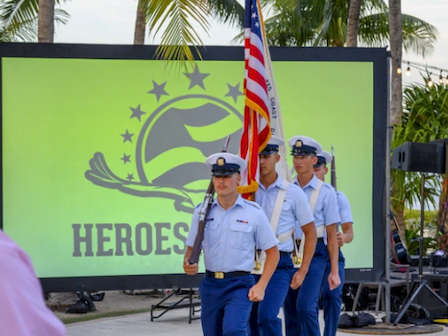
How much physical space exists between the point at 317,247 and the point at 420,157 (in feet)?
13.7

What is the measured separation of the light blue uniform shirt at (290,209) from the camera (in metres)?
6.49

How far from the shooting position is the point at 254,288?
556 centimetres

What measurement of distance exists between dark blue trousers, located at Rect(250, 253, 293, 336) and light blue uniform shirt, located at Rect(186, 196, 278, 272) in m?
0.60

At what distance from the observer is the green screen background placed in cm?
941

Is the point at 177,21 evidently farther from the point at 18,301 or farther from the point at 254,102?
the point at 18,301

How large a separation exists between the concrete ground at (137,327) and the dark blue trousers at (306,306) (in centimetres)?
320

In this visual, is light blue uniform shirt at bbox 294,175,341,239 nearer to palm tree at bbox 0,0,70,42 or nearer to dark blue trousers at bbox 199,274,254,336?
dark blue trousers at bbox 199,274,254,336

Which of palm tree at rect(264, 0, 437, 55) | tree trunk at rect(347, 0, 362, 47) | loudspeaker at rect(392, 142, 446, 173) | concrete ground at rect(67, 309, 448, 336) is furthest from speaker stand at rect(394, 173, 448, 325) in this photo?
palm tree at rect(264, 0, 437, 55)

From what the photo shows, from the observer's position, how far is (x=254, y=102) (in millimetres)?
7328

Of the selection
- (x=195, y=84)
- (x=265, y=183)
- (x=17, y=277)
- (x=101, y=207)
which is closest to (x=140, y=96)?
(x=195, y=84)

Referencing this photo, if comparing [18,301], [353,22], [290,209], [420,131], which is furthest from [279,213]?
[353,22]

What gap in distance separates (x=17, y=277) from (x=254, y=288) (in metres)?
4.42

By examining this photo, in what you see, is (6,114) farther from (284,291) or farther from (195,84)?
(284,291)

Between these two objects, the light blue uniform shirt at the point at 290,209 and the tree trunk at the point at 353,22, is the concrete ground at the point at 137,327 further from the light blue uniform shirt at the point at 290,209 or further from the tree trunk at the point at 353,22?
the tree trunk at the point at 353,22
